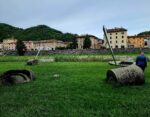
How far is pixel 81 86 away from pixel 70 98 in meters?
3.16

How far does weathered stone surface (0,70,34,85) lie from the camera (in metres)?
15.9

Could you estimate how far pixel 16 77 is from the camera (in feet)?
53.7

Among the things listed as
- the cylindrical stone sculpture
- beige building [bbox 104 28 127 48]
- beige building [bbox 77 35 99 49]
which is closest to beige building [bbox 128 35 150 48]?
beige building [bbox 104 28 127 48]

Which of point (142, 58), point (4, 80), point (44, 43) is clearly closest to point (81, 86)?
point (4, 80)

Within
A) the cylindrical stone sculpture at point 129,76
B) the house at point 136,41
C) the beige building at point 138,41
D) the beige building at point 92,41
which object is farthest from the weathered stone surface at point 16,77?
the beige building at point 92,41

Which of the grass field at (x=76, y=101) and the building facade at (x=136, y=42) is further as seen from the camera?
the building facade at (x=136, y=42)

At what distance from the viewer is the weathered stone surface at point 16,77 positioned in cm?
1591

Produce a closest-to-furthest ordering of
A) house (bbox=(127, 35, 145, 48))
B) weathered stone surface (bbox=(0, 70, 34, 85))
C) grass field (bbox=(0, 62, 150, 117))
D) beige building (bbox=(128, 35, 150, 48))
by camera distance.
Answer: grass field (bbox=(0, 62, 150, 117)) → weathered stone surface (bbox=(0, 70, 34, 85)) → beige building (bbox=(128, 35, 150, 48)) → house (bbox=(127, 35, 145, 48))

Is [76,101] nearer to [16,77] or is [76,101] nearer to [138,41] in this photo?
[16,77]

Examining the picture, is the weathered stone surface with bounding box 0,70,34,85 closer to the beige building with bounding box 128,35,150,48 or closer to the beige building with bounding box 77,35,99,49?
the beige building with bounding box 128,35,150,48

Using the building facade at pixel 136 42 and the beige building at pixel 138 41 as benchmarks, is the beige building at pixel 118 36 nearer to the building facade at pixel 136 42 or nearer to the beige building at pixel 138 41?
the beige building at pixel 138 41

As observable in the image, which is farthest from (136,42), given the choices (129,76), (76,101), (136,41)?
(76,101)

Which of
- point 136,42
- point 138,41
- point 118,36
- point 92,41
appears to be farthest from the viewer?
point 92,41

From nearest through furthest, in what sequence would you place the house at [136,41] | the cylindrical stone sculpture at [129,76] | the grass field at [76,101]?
the grass field at [76,101] < the cylindrical stone sculpture at [129,76] < the house at [136,41]
